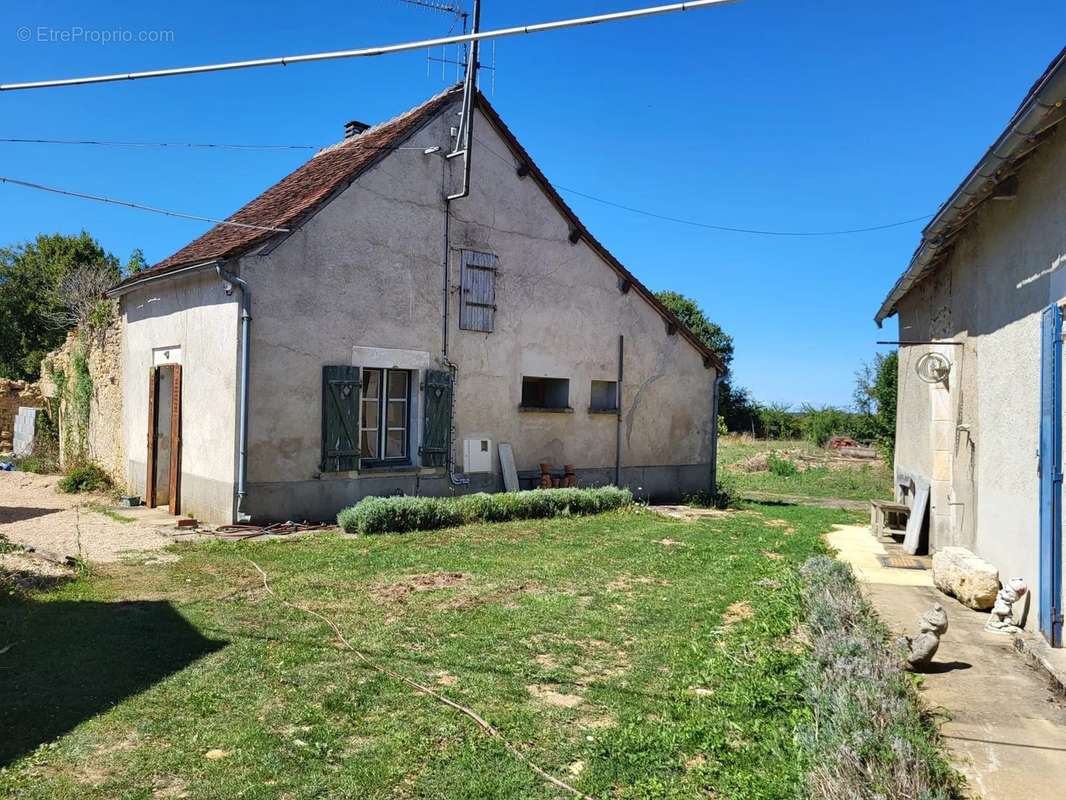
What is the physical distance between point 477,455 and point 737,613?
283 inches

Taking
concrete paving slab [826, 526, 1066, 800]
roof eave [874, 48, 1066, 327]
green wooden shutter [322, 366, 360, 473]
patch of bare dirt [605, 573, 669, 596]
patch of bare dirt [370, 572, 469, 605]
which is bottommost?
patch of bare dirt [605, 573, 669, 596]

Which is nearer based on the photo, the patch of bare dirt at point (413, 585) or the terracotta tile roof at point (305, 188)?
the patch of bare dirt at point (413, 585)

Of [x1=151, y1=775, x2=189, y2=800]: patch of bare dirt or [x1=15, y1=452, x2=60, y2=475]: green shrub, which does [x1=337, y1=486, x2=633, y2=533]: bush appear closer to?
[x1=151, y1=775, x2=189, y2=800]: patch of bare dirt

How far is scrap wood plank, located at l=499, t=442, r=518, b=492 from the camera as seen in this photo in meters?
13.3

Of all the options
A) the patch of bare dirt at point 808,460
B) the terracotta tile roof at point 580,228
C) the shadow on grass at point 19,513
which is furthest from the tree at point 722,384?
the shadow on grass at point 19,513

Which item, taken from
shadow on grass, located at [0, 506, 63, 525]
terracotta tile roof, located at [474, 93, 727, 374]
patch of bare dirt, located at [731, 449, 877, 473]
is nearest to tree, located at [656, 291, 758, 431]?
patch of bare dirt, located at [731, 449, 877, 473]

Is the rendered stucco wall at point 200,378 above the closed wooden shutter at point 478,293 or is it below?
below

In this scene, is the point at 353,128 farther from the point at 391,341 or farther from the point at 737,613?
the point at 737,613

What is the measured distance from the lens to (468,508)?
11.2 m

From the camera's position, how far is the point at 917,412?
10742mm

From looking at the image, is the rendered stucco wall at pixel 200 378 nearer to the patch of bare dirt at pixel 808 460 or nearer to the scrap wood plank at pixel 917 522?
the scrap wood plank at pixel 917 522

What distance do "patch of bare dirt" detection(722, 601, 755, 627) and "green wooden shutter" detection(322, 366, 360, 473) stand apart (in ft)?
20.7

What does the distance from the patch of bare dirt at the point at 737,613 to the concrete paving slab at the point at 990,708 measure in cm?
104

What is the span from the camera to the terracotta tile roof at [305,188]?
10.7 meters
